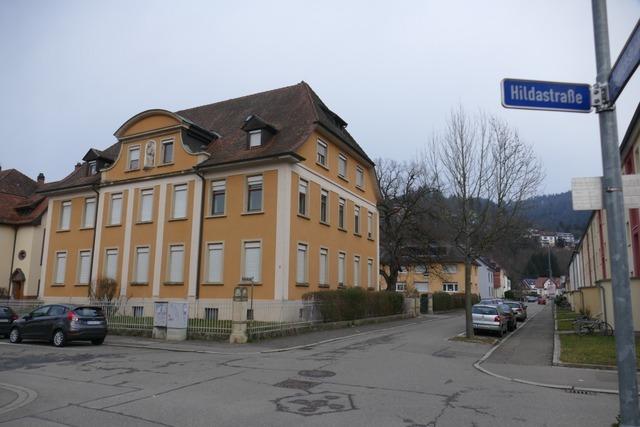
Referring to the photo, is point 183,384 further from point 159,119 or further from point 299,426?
point 159,119

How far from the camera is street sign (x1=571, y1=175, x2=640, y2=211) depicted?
5.20 metres

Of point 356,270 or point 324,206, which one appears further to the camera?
point 356,270

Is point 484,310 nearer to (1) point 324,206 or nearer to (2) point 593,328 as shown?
(2) point 593,328

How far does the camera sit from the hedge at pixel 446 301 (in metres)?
46.8

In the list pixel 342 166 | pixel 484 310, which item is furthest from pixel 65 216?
pixel 484 310

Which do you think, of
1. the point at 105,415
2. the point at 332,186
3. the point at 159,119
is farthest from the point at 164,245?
the point at 105,415

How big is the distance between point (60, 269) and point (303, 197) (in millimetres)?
17185

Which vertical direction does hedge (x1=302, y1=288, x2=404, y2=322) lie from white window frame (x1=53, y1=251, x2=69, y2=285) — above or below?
below

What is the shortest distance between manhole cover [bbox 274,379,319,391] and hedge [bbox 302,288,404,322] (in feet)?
45.2

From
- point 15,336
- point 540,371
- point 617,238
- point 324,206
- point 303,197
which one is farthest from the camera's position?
point 324,206

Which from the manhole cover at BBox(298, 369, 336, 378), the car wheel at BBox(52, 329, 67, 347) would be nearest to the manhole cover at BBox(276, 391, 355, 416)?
the manhole cover at BBox(298, 369, 336, 378)

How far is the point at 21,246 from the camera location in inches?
1655

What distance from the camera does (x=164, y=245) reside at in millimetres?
27812

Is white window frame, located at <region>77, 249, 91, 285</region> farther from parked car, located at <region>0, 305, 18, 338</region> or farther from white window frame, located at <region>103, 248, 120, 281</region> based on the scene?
parked car, located at <region>0, 305, 18, 338</region>
